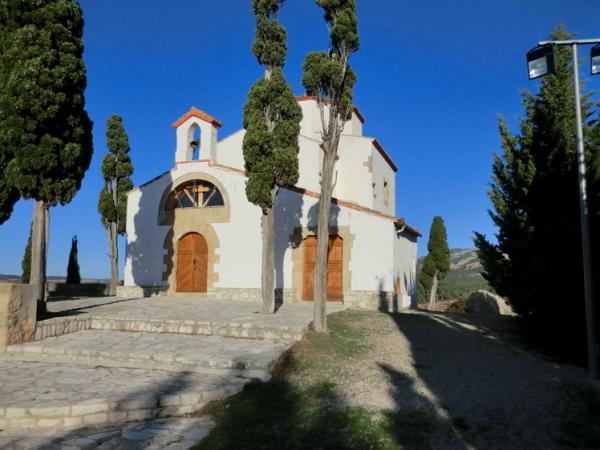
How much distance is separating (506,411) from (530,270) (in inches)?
176

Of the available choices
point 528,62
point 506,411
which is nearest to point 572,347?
point 506,411

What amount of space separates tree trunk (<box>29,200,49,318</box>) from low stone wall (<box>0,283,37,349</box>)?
107 cm

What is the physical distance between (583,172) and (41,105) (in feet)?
34.0

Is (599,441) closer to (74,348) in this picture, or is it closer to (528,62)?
(528,62)

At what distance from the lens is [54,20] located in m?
9.37

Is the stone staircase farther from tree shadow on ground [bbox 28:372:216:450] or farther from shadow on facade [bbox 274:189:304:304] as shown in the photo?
shadow on facade [bbox 274:189:304:304]

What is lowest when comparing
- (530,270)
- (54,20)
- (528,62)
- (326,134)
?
(530,270)

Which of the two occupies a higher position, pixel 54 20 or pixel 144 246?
pixel 54 20

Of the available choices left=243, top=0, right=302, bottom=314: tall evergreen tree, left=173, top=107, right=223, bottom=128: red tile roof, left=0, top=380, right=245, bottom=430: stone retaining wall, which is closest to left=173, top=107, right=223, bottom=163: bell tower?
left=173, top=107, right=223, bottom=128: red tile roof

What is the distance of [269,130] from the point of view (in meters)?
11.8

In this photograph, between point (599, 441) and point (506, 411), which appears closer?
point (599, 441)

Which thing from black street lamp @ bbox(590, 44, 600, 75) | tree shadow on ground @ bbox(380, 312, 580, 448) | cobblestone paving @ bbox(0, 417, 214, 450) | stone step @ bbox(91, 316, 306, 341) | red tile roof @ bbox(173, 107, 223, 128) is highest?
red tile roof @ bbox(173, 107, 223, 128)

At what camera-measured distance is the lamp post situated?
709 cm

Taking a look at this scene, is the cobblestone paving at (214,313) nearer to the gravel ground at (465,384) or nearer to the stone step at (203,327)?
the stone step at (203,327)
